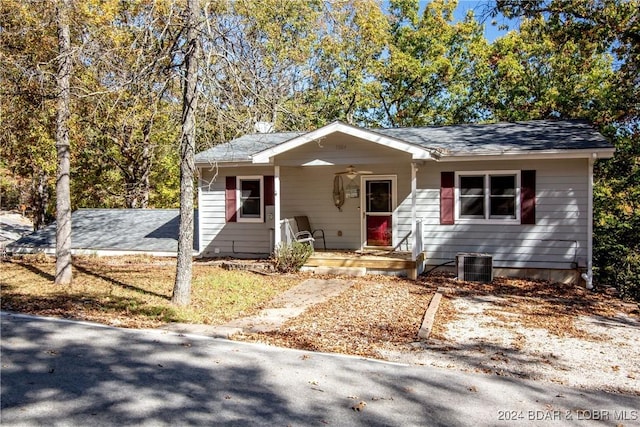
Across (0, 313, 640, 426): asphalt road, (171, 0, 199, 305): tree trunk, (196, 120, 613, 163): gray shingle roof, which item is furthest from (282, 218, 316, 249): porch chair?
(0, 313, 640, 426): asphalt road

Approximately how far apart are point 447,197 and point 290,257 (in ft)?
13.0

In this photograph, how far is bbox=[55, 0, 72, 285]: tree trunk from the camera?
869 centimetres

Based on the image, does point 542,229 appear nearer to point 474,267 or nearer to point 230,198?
point 474,267

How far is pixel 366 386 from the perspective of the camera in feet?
14.4

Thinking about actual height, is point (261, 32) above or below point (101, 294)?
above

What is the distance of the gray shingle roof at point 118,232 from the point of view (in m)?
15.0

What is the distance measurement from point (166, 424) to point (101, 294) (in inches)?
222

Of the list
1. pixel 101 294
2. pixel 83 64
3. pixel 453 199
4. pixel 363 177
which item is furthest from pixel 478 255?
pixel 83 64

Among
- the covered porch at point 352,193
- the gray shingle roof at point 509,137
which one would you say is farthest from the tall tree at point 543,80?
the covered porch at point 352,193

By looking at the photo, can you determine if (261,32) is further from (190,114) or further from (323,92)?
(190,114)

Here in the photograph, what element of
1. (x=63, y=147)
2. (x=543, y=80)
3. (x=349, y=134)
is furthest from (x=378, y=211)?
(x=543, y=80)

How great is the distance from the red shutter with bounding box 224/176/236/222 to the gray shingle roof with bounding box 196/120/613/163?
28.3 inches

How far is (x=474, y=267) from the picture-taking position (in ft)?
33.9

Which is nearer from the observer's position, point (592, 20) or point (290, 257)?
point (290, 257)
